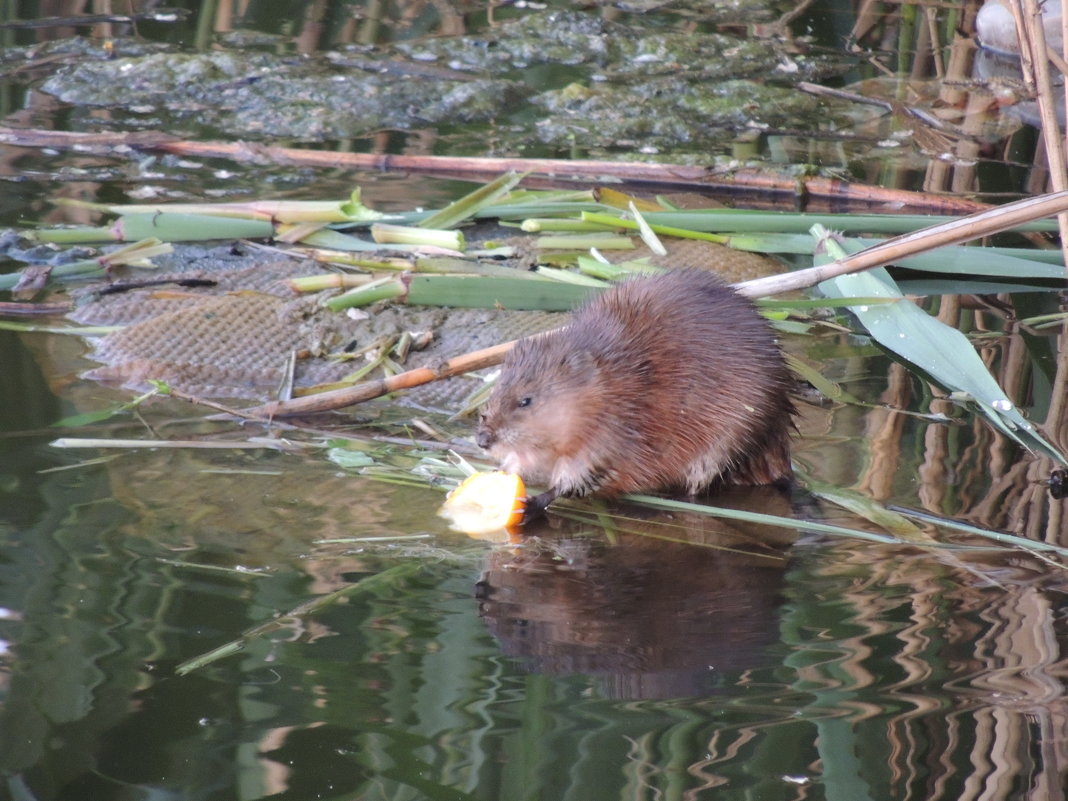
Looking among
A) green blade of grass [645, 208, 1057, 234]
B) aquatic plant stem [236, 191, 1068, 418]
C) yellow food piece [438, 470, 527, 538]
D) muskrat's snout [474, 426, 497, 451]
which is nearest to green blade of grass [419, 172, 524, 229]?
green blade of grass [645, 208, 1057, 234]

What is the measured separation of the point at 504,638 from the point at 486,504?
1.72 feet

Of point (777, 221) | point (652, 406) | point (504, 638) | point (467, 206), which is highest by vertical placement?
point (777, 221)

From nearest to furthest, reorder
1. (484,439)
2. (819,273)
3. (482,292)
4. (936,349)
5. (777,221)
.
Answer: (484,439) → (819,273) → (936,349) → (482,292) → (777,221)

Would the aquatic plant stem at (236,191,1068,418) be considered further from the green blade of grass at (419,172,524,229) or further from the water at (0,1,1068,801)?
the green blade of grass at (419,172,524,229)

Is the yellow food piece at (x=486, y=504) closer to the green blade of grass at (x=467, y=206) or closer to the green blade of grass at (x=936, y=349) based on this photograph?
the green blade of grass at (x=936, y=349)

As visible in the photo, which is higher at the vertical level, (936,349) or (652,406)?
(936,349)

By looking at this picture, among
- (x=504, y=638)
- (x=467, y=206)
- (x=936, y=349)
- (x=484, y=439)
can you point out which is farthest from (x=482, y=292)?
(x=504, y=638)

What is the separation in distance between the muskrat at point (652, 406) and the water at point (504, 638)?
100 mm

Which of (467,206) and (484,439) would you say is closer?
(484,439)

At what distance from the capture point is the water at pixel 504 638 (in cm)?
159

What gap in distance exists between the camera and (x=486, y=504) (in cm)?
245

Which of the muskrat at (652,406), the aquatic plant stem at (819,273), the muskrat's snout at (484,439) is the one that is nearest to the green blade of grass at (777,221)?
the aquatic plant stem at (819,273)

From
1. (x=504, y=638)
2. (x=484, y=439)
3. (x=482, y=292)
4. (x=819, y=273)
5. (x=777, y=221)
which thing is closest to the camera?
(x=504, y=638)

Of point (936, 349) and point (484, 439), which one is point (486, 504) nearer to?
point (484, 439)
